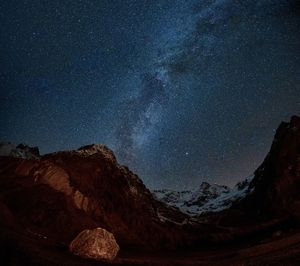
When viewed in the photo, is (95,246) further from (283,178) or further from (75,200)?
(283,178)

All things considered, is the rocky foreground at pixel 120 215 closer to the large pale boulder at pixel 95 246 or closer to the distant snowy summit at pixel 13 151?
the distant snowy summit at pixel 13 151

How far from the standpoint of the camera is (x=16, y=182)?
3566 centimetres

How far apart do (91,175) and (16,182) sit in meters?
17.3

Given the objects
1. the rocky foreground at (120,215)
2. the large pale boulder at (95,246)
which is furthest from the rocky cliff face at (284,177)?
the large pale boulder at (95,246)

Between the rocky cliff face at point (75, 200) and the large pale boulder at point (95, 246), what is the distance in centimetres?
914

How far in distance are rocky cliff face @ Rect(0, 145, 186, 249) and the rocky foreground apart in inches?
4.4

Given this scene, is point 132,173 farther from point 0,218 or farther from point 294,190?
point 0,218

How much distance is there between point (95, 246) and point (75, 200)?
25632mm

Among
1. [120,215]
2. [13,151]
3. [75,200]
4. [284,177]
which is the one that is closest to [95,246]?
[75,200]

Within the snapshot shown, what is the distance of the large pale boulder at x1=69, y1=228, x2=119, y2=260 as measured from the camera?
16969 millimetres

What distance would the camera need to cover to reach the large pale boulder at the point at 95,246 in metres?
17.0

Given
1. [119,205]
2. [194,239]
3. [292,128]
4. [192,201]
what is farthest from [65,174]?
[192,201]

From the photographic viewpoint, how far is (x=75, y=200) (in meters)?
41.5

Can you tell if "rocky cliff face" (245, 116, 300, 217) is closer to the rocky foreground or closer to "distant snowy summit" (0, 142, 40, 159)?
the rocky foreground
